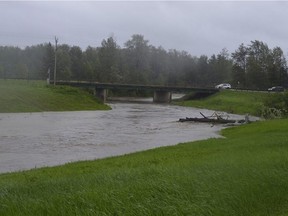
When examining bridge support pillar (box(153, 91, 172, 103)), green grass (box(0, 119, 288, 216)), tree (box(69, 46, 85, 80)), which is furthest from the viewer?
tree (box(69, 46, 85, 80))

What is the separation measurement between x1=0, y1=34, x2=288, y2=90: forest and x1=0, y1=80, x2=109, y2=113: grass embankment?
59.7 metres

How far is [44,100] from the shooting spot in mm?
75812

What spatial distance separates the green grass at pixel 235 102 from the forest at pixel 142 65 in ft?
78.0

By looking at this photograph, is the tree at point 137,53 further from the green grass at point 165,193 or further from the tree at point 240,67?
the green grass at point 165,193

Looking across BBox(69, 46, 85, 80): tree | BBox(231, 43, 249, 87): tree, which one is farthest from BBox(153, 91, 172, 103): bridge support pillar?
BBox(69, 46, 85, 80): tree

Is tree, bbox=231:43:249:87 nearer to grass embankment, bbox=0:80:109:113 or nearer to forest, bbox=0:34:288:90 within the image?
forest, bbox=0:34:288:90

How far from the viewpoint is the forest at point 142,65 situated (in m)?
140

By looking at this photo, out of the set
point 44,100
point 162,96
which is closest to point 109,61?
point 162,96

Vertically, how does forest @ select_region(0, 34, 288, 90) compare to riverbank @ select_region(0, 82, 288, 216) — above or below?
above

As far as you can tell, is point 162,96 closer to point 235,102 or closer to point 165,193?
point 235,102

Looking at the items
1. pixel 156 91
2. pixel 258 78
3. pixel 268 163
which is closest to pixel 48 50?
pixel 156 91

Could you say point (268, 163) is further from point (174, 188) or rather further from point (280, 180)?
point (174, 188)

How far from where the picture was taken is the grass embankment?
220 feet

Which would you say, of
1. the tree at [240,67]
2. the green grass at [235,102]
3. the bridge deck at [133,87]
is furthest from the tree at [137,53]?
the green grass at [235,102]
